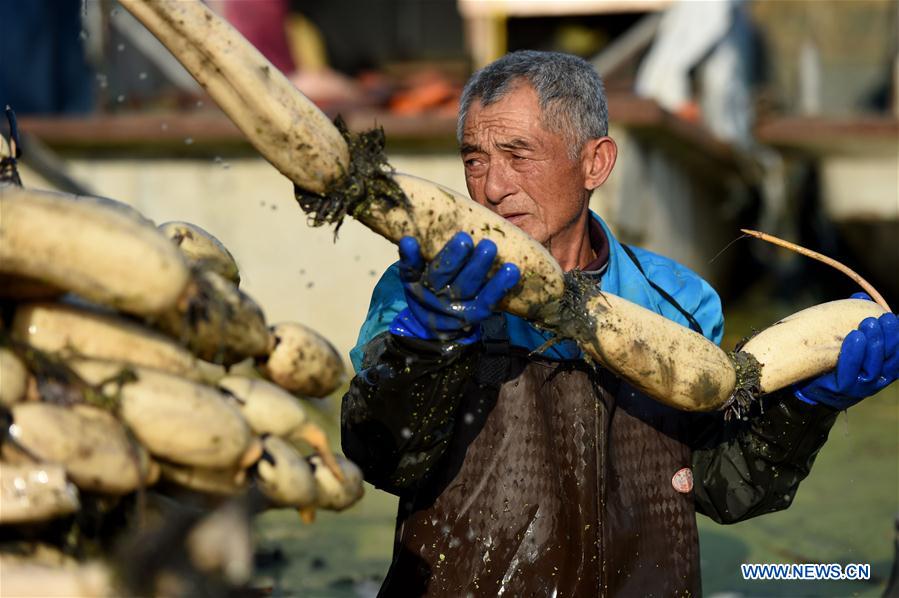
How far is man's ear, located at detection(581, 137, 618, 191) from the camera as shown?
10.3ft

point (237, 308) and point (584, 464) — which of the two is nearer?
point (237, 308)

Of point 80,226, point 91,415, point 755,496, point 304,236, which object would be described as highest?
point 80,226

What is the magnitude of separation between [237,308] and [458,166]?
213 inches

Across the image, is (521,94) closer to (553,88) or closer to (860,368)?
(553,88)

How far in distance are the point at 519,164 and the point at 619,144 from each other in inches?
176

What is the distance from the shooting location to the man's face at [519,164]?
2.98 metres

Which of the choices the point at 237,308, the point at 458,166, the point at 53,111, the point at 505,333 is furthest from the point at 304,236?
the point at 237,308

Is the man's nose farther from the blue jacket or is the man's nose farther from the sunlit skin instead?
the blue jacket

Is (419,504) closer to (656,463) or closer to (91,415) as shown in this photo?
(656,463)

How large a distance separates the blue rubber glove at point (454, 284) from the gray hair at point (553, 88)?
2.15 feet

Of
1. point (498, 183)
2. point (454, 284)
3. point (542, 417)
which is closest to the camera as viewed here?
point (454, 284)

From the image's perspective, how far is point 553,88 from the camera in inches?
119

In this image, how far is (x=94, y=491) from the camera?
193cm

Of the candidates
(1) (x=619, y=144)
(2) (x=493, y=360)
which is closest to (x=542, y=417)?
(2) (x=493, y=360)
